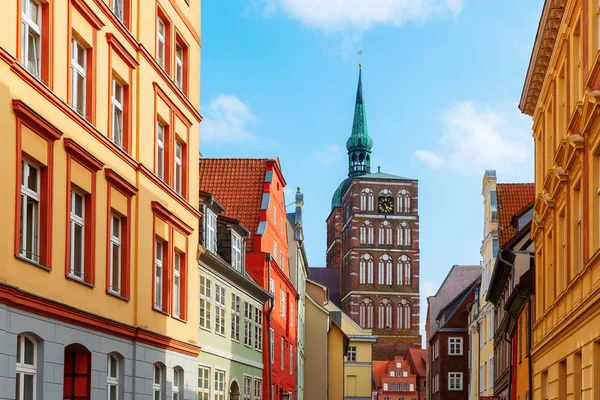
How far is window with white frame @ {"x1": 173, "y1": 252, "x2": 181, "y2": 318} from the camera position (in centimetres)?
2603

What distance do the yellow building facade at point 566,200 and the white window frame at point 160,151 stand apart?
840 centimetres

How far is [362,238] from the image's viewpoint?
153125mm

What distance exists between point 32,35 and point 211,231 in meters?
16.4

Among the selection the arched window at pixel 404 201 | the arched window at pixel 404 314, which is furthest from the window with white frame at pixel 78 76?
the arched window at pixel 404 201

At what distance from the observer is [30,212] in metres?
17.2

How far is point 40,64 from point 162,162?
7824 mm

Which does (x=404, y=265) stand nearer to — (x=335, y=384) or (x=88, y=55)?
(x=335, y=384)

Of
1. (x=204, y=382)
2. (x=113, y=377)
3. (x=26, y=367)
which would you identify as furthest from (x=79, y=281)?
(x=204, y=382)

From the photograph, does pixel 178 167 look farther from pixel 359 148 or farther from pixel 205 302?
pixel 359 148

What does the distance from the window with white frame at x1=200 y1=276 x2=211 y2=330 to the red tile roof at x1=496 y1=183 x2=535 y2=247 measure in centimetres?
2035

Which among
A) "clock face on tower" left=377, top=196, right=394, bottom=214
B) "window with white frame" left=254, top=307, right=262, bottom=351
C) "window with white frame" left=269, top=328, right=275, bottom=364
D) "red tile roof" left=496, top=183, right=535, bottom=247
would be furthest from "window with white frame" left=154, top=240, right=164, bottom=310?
"clock face on tower" left=377, top=196, right=394, bottom=214

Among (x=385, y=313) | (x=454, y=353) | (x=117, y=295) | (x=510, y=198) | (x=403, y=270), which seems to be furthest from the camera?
(x=403, y=270)

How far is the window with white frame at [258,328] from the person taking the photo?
4006 cm

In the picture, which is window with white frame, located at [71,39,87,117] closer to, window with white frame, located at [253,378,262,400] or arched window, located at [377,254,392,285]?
window with white frame, located at [253,378,262,400]
